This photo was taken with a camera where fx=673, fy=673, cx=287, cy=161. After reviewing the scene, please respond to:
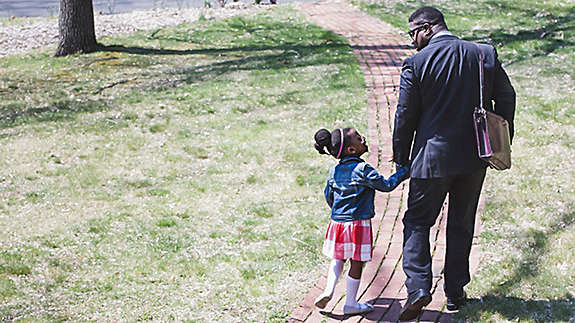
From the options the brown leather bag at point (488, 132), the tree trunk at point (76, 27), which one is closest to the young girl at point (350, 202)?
the brown leather bag at point (488, 132)

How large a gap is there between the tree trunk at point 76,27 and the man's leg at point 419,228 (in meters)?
8.67

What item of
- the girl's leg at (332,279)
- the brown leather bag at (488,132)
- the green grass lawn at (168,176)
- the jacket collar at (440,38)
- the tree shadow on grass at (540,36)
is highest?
the jacket collar at (440,38)

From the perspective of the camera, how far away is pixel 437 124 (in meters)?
3.74

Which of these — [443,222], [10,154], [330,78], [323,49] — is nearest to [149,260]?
[443,222]

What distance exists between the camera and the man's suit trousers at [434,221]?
386 centimetres

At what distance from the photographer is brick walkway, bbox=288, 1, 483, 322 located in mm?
4312

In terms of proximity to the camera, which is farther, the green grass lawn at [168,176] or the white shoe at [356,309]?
the green grass lawn at [168,176]

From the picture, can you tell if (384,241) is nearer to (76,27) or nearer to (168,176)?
(168,176)

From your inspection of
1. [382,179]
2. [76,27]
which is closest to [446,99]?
[382,179]

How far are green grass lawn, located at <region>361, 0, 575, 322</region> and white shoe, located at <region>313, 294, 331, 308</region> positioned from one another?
81 centimetres

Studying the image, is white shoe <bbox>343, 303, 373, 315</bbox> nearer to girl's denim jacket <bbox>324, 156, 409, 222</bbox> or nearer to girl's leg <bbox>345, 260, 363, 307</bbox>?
girl's leg <bbox>345, 260, 363, 307</bbox>

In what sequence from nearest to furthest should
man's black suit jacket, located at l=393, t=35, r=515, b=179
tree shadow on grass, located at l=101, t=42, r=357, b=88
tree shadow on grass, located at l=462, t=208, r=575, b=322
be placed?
man's black suit jacket, located at l=393, t=35, r=515, b=179, tree shadow on grass, located at l=462, t=208, r=575, b=322, tree shadow on grass, located at l=101, t=42, r=357, b=88

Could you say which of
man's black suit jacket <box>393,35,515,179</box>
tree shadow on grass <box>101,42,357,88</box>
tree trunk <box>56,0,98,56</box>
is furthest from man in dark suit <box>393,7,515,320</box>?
tree trunk <box>56,0,98,56</box>

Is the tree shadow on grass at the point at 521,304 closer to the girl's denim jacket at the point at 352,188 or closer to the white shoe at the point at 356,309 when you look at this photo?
the white shoe at the point at 356,309
